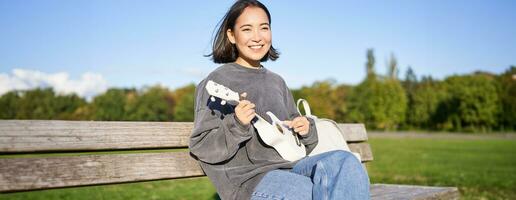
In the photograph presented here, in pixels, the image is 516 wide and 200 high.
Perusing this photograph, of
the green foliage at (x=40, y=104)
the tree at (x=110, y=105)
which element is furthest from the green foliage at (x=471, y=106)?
the green foliage at (x=40, y=104)

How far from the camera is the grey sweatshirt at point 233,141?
2.78 meters

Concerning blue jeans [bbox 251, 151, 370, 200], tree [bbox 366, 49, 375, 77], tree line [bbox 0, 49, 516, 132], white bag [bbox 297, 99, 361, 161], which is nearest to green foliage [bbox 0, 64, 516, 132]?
tree line [bbox 0, 49, 516, 132]

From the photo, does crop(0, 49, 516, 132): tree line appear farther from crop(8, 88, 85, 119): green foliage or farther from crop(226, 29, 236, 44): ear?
crop(226, 29, 236, 44): ear

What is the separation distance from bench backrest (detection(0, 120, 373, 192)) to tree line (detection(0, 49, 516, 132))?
55702 mm

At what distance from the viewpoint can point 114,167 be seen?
2.72 meters

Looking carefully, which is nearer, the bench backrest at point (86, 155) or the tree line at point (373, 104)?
the bench backrest at point (86, 155)

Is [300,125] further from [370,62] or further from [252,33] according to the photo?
[370,62]

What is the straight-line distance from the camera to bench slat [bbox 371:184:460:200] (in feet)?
11.9

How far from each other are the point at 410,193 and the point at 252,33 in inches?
66.7

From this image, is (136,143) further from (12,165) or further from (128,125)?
(12,165)

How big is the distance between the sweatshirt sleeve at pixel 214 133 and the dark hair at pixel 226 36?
0.67 meters

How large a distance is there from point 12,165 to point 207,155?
3.27 feet

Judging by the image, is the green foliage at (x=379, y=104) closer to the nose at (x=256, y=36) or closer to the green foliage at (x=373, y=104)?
the green foliage at (x=373, y=104)

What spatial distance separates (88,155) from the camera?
2643 mm
